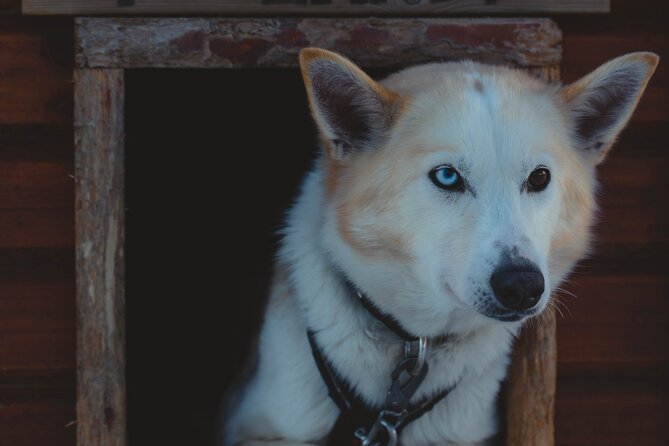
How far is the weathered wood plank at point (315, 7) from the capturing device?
2.55 m

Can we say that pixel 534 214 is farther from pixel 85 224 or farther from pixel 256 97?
pixel 256 97

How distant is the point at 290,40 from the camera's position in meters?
2.54

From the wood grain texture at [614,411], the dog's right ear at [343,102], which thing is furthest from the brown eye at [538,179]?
the wood grain texture at [614,411]

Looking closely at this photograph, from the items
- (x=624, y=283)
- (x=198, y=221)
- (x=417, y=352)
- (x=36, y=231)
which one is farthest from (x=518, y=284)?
(x=198, y=221)

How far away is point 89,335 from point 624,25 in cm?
211

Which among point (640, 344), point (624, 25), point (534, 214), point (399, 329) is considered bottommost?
point (640, 344)

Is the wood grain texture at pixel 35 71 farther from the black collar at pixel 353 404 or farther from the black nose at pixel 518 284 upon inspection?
the black nose at pixel 518 284

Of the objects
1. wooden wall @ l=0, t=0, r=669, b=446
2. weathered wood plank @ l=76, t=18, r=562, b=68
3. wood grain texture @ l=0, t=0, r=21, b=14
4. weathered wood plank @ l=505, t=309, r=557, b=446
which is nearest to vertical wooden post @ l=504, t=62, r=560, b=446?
weathered wood plank @ l=505, t=309, r=557, b=446

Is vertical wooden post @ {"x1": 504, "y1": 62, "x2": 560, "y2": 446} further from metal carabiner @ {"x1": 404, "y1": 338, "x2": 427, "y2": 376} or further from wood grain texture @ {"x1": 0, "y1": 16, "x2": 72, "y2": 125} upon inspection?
wood grain texture @ {"x1": 0, "y1": 16, "x2": 72, "y2": 125}

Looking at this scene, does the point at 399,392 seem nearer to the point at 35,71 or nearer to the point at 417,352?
the point at 417,352

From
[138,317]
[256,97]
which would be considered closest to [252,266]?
[138,317]

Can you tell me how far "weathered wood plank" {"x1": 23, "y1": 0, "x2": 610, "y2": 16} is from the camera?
2.55m

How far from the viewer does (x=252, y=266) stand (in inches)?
144

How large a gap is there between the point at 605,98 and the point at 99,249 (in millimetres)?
1608
